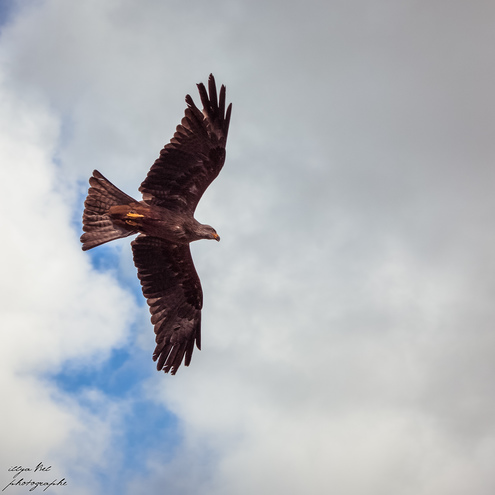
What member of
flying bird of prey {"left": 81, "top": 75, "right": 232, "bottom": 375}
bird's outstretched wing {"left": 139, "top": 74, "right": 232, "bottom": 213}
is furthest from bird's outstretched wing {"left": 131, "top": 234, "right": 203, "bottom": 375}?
bird's outstretched wing {"left": 139, "top": 74, "right": 232, "bottom": 213}

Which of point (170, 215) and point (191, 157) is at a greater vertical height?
point (191, 157)

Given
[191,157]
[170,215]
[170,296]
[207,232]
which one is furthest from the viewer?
[170,296]

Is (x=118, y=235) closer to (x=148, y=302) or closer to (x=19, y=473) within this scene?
(x=148, y=302)

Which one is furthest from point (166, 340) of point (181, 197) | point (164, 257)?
point (181, 197)

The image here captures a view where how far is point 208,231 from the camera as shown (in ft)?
47.7

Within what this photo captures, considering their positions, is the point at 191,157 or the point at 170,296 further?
the point at 170,296

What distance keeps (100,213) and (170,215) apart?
1.43 metres

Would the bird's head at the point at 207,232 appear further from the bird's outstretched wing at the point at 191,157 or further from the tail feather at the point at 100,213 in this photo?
the tail feather at the point at 100,213

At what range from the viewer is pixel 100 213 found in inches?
557

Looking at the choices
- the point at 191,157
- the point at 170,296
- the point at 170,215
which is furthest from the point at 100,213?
the point at 170,296

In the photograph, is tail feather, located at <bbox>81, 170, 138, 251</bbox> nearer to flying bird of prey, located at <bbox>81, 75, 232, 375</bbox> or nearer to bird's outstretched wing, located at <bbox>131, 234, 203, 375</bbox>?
flying bird of prey, located at <bbox>81, 75, 232, 375</bbox>

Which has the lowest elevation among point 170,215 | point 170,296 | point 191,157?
point 170,296

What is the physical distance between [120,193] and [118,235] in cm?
87

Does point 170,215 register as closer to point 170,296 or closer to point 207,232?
point 207,232
